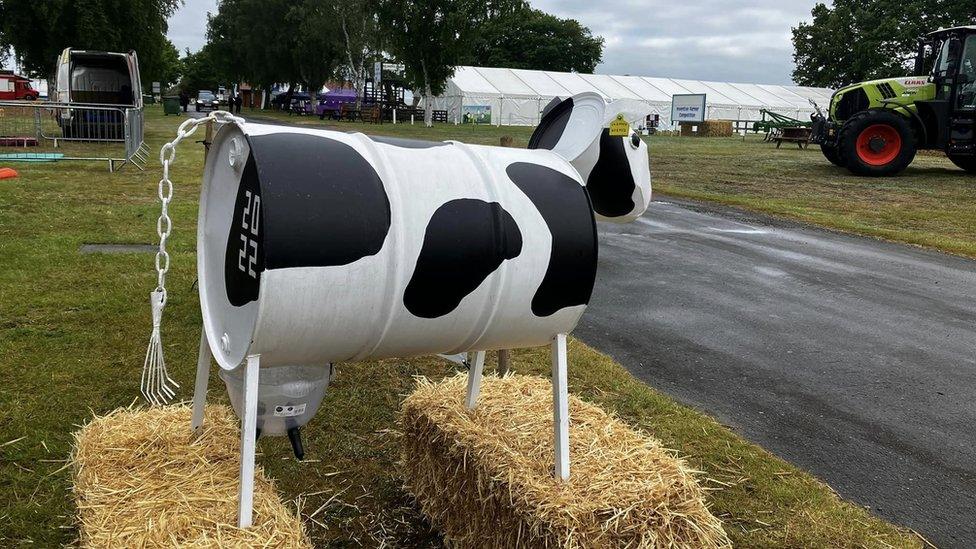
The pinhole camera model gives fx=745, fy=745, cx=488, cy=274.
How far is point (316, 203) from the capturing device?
2.11 m

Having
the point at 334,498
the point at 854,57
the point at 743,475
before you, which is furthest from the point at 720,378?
the point at 854,57

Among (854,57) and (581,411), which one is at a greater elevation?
(854,57)

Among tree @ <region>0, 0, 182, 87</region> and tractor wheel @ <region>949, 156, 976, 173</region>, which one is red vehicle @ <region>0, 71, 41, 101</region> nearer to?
tree @ <region>0, 0, 182, 87</region>

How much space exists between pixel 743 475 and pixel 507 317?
6.47ft

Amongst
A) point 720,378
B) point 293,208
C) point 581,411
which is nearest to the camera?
point 293,208

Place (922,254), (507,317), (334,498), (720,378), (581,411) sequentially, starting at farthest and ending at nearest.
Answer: (922,254), (720,378), (334,498), (581,411), (507,317)

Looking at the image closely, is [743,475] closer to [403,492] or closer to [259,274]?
[403,492]

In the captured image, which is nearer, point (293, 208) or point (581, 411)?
point (293, 208)

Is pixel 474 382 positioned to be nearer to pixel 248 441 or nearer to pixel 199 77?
pixel 248 441

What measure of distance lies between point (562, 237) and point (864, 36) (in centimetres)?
6756

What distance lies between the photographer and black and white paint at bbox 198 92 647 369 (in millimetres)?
2109

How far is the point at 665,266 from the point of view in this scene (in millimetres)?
8961

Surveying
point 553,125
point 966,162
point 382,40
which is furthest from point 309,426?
point 382,40

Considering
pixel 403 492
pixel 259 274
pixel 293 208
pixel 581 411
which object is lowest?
pixel 403 492
